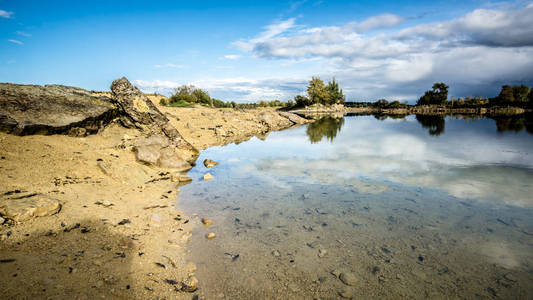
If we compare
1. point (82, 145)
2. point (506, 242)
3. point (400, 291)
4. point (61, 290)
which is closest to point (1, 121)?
point (82, 145)

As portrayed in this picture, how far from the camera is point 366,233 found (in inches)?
219

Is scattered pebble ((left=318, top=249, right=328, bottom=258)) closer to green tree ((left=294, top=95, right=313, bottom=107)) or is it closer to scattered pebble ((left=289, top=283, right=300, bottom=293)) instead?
scattered pebble ((left=289, top=283, right=300, bottom=293))

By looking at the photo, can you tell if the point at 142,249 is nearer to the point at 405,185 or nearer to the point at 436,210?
the point at 436,210

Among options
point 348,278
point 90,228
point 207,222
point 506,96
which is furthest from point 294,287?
point 506,96

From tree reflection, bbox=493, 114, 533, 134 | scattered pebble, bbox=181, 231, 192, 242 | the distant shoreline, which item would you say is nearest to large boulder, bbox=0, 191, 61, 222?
scattered pebble, bbox=181, 231, 192, 242

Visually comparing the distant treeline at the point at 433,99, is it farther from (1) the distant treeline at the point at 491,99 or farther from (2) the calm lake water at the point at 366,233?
(2) the calm lake water at the point at 366,233

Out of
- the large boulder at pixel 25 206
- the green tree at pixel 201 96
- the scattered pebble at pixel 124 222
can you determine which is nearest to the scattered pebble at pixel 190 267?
the scattered pebble at pixel 124 222

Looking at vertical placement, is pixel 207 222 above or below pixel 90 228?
below

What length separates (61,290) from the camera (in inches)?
128

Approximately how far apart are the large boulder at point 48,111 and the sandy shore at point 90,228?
0.40 metres

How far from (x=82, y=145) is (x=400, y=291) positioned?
11009 mm

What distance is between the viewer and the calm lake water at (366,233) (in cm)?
403

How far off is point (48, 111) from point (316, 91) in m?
106

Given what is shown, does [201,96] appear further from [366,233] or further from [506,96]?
[506,96]
